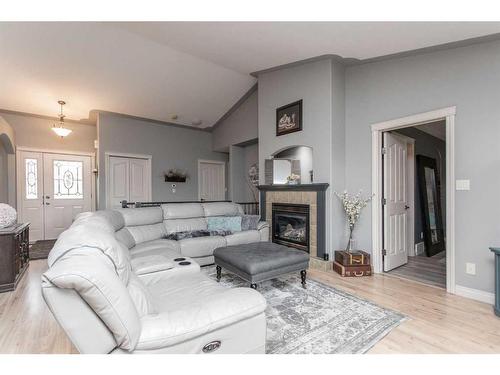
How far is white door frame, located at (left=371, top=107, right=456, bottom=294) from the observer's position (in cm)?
270

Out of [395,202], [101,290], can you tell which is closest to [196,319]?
[101,290]

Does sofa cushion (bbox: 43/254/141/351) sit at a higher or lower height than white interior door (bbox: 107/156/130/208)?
lower

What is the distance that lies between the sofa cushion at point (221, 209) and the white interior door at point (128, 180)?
233 cm

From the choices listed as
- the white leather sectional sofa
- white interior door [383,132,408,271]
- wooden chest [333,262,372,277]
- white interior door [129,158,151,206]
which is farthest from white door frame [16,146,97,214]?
white interior door [383,132,408,271]

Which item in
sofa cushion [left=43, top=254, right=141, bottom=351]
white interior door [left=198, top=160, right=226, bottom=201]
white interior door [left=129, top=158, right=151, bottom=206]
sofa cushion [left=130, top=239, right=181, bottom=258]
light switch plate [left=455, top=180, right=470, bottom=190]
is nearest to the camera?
sofa cushion [left=43, top=254, right=141, bottom=351]

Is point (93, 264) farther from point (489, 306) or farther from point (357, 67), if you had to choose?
point (357, 67)

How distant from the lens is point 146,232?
361cm

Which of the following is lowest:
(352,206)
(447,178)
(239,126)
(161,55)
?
(352,206)

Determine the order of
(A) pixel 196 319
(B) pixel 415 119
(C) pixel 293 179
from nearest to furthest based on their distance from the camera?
(A) pixel 196 319
(B) pixel 415 119
(C) pixel 293 179

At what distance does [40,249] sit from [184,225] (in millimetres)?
3093

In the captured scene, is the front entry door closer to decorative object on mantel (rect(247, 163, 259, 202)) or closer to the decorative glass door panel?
the decorative glass door panel

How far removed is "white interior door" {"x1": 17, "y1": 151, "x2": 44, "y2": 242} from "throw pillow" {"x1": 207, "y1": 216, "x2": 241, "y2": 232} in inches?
168

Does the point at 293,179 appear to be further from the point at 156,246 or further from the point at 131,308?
the point at 131,308

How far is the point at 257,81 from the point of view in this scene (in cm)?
503
